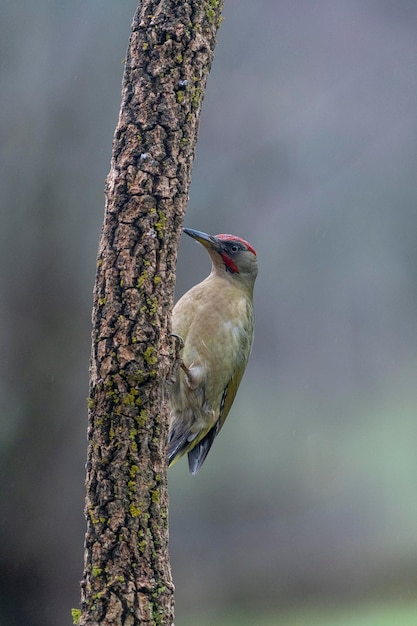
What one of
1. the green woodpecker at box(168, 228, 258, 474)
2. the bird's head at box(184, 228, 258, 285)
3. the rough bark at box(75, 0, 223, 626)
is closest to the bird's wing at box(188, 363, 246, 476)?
the green woodpecker at box(168, 228, 258, 474)

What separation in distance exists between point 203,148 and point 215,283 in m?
2.71

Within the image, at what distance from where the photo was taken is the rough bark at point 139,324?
202 cm

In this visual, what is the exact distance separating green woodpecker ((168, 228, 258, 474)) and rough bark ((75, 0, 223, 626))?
1.02 metres

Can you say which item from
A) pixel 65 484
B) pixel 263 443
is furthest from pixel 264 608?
pixel 65 484

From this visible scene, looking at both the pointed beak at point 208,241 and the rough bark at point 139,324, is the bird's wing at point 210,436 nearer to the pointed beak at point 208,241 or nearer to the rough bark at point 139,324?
the pointed beak at point 208,241

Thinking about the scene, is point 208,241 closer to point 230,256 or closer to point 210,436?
point 230,256

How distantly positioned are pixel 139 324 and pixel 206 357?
120 centimetres

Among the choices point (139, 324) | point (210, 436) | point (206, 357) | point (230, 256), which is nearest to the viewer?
point (139, 324)

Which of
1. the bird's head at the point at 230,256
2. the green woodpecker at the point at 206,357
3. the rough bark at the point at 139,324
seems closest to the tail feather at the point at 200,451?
the green woodpecker at the point at 206,357

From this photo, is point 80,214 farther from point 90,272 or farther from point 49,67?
point 49,67

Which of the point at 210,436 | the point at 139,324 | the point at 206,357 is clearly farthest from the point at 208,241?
the point at 139,324

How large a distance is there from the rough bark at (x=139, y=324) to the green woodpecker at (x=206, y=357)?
1020mm

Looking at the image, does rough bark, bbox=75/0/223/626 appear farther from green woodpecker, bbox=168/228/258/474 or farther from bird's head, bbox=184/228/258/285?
bird's head, bbox=184/228/258/285

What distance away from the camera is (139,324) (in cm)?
207
